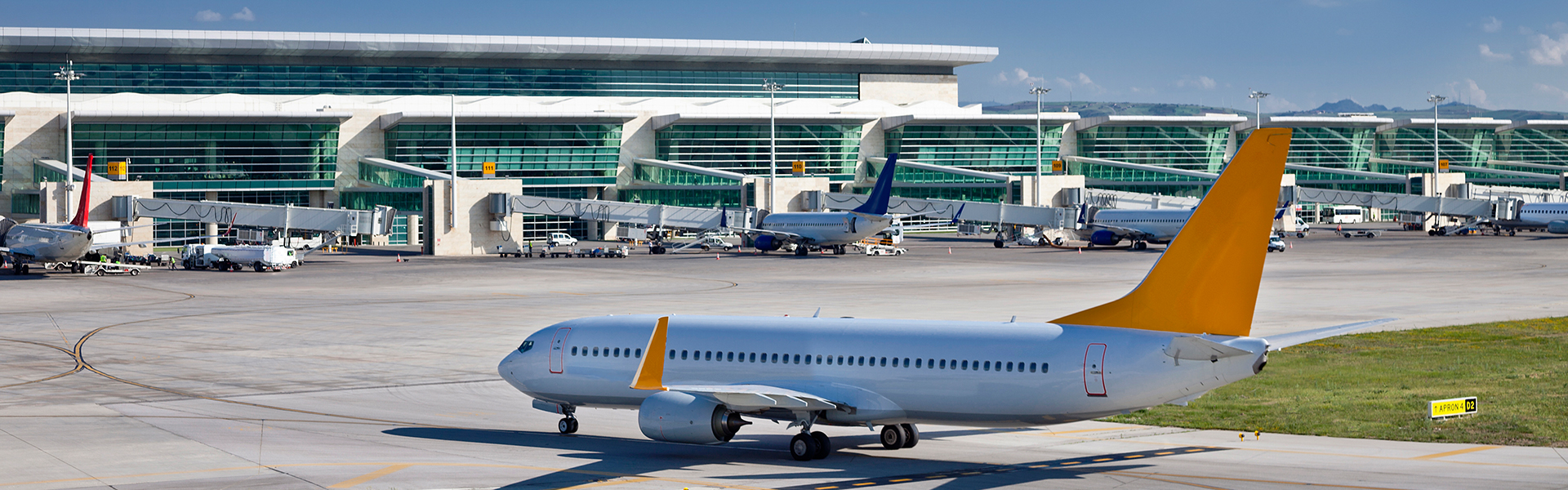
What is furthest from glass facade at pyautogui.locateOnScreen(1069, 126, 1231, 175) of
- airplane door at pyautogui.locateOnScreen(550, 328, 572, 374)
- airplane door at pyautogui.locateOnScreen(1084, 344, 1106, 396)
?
airplane door at pyautogui.locateOnScreen(1084, 344, 1106, 396)

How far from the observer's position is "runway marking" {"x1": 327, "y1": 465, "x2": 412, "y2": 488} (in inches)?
925

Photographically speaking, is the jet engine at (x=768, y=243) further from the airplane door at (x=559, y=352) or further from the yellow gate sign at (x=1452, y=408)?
the yellow gate sign at (x=1452, y=408)

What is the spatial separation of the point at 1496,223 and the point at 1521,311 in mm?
79369

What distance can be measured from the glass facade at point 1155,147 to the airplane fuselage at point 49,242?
118m

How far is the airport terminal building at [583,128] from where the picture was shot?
130 meters

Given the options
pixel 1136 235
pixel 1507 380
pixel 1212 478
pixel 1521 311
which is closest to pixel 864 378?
pixel 1212 478

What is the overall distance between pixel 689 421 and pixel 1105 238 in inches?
3591

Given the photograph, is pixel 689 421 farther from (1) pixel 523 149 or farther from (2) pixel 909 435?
(1) pixel 523 149

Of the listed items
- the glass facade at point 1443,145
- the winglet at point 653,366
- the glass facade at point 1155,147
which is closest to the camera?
the winglet at point 653,366

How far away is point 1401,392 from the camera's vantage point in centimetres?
3288

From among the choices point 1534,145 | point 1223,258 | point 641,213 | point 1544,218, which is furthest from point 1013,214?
point 1534,145

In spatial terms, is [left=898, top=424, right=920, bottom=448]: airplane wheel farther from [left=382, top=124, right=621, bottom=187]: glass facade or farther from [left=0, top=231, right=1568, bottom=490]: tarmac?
[left=382, top=124, right=621, bottom=187]: glass facade

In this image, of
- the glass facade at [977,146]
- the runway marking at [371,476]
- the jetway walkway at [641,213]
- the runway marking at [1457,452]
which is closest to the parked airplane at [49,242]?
the jetway walkway at [641,213]

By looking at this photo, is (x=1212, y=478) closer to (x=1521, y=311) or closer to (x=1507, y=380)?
(x=1507, y=380)
